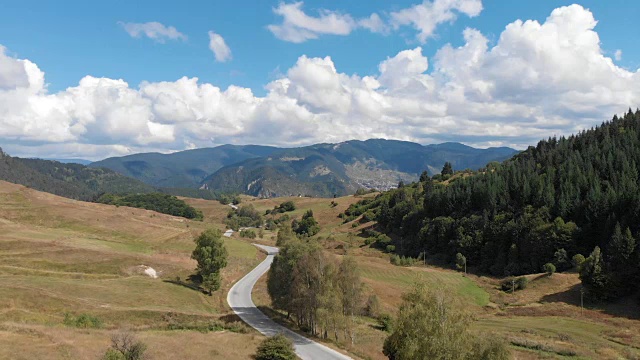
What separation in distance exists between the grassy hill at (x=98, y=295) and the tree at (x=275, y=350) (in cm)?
183

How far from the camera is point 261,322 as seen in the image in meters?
59.6

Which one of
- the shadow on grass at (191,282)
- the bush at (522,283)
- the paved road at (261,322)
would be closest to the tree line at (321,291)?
the paved road at (261,322)

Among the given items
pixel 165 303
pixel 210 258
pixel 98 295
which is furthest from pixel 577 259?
pixel 98 295

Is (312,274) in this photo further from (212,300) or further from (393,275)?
(393,275)

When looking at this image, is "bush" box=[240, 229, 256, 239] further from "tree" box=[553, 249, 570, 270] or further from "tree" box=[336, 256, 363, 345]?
"tree" box=[336, 256, 363, 345]

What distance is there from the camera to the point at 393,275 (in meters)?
101

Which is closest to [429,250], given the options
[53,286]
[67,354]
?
[53,286]

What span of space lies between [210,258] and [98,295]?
21.8 meters

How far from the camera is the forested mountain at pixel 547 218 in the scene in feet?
303

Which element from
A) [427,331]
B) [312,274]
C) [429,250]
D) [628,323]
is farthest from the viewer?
[429,250]

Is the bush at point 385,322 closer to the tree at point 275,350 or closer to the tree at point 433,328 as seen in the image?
the tree at point 275,350

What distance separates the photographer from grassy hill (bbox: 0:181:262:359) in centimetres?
3677

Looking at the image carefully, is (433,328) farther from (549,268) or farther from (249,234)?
(249,234)

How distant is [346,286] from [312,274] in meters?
4.85
